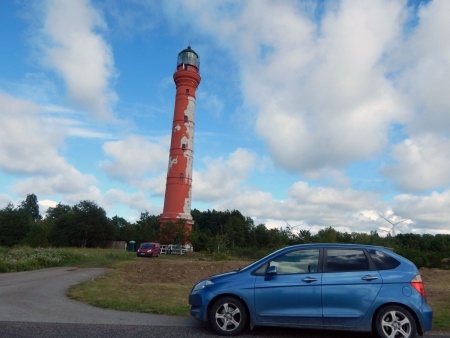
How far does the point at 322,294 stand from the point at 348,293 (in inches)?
16.7

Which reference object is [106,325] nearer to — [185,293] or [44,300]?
[44,300]

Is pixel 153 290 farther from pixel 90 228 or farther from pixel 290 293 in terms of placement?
pixel 90 228

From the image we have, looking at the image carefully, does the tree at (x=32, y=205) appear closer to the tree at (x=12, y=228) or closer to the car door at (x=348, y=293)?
the tree at (x=12, y=228)

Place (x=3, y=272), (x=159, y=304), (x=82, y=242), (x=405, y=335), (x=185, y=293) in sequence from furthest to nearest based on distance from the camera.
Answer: (x=82, y=242) < (x=3, y=272) < (x=185, y=293) < (x=159, y=304) < (x=405, y=335)

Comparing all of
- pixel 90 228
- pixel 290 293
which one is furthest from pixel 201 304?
pixel 90 228

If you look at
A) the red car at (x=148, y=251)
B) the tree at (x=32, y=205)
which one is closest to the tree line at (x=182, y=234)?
the red car at (x=148, y=251)

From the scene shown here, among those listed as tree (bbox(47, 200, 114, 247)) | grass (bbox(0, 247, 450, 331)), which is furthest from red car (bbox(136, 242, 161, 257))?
tree (bbox(47, 200, 114, 247))

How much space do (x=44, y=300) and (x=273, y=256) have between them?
6.94m

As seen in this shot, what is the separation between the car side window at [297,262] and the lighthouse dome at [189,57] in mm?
47722

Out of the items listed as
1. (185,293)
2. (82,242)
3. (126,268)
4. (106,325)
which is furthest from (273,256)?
(82,242)

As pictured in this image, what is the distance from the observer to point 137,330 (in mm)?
7441

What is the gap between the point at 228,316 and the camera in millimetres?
7387

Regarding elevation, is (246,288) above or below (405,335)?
above

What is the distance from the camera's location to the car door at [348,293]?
7047 millimetres
